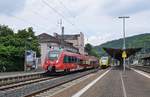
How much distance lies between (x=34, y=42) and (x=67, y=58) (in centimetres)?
3123

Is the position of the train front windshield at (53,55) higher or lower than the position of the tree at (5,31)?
lower

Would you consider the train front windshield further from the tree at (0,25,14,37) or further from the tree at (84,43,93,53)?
the tree at (84,43,93,53)

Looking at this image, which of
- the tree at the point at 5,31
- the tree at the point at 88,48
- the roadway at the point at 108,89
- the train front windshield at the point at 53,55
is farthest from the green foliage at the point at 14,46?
the tree at the point at 88,48

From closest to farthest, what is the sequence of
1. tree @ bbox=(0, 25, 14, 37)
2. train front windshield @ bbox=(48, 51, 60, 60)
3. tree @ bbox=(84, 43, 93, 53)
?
1. train front windshield @ bbox=(48, 51, 60, 60)
2. tree @ bbox=(0, 25, 14, 37)
3. tree @ bbox=(84, 43, 93, 53)

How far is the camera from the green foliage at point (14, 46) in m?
63.4

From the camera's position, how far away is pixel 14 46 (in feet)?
230

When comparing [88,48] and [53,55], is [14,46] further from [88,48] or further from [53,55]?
[88,48]

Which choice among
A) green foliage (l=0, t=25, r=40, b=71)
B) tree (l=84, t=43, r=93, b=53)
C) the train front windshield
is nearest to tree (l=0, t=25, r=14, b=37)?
green foliage (l=0, t=25, r=40, b=71)

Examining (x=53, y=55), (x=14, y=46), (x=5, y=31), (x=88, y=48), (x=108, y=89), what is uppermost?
(x=88, y=48)

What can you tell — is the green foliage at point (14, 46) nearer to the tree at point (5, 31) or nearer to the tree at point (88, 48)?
the tree at point (5, 31)

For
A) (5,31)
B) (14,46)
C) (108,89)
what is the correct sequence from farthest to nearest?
(5,31)
(14,46)
(108,89)

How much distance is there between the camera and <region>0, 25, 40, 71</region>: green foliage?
208ft

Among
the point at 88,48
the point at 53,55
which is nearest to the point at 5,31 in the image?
the point at 53,55

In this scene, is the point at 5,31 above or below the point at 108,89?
above
